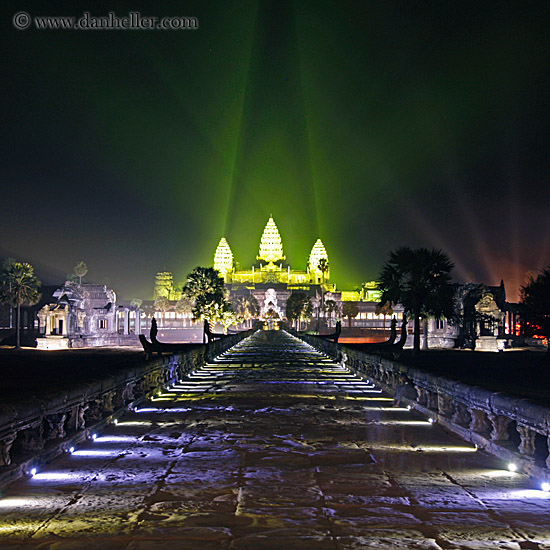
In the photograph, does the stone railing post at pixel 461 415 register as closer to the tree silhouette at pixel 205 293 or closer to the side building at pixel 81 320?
the side building at pixel 81 320

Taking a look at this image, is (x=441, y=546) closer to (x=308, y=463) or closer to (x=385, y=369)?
(x=308, y=463)

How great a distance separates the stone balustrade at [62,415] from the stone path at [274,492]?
9.7 inches

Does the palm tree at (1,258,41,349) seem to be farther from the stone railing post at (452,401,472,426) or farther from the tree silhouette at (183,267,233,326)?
the stone railing post at (452,401,472,426)

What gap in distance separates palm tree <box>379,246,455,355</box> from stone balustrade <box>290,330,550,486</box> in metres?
35.2

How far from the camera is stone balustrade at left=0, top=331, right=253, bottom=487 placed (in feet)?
32.0

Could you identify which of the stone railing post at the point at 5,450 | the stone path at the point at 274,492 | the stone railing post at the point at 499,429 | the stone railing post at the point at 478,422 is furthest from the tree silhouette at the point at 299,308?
the stone railing post at the point at 5,450

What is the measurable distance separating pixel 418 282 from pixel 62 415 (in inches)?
1841

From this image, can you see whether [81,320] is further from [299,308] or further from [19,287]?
[299,308]

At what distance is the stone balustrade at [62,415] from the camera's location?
977 cm

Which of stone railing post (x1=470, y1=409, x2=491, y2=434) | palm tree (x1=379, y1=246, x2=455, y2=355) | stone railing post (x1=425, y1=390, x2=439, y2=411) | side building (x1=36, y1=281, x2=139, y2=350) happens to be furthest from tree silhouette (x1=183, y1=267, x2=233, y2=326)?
stone railing post (x1=470, y1=409, x2=491, y2=434)

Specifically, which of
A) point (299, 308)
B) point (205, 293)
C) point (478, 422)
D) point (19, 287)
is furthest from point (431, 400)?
point (299, 308)

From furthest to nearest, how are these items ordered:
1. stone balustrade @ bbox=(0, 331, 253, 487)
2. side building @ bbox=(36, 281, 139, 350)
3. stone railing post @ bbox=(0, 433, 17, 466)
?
side building @ bbox=(36, 281, 139, 350) < stone balustrade @ bbox=(0, 331, 253, 487) < stone railing post @ bbox=(0, 433, 17, 466)

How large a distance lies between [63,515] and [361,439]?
21.0 feet

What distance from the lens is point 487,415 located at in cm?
1535
